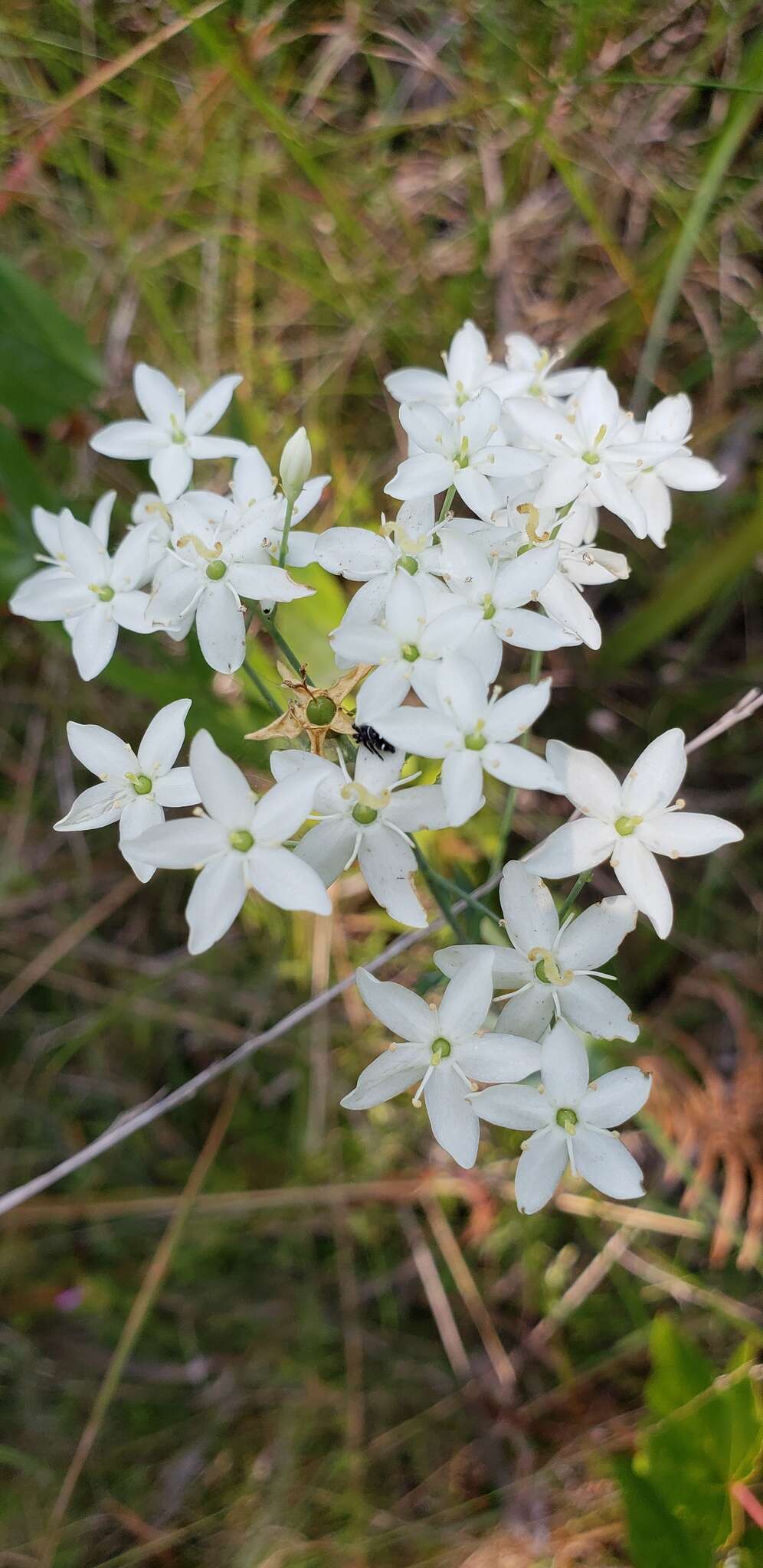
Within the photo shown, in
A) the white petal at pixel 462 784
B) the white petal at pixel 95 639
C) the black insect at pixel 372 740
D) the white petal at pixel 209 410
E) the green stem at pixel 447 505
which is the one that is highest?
the white petal at pixel 209 410

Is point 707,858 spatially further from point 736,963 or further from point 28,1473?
point 28,1473

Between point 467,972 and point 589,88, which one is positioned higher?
point 589,88

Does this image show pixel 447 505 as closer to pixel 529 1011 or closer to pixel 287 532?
pixel 287 532

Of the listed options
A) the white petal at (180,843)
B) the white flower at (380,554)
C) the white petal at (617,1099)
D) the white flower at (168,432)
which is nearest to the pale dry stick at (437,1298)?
the white petal at (617,1099)

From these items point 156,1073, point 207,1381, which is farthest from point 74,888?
point 207,1381

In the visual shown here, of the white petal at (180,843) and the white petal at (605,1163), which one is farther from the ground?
the white petal at (180,843)

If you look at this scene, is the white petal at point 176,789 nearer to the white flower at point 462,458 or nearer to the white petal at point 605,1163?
the white flower at point 462,458

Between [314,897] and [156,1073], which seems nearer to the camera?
[314,897]

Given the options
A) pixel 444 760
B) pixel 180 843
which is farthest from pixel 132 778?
pixel 444 760
